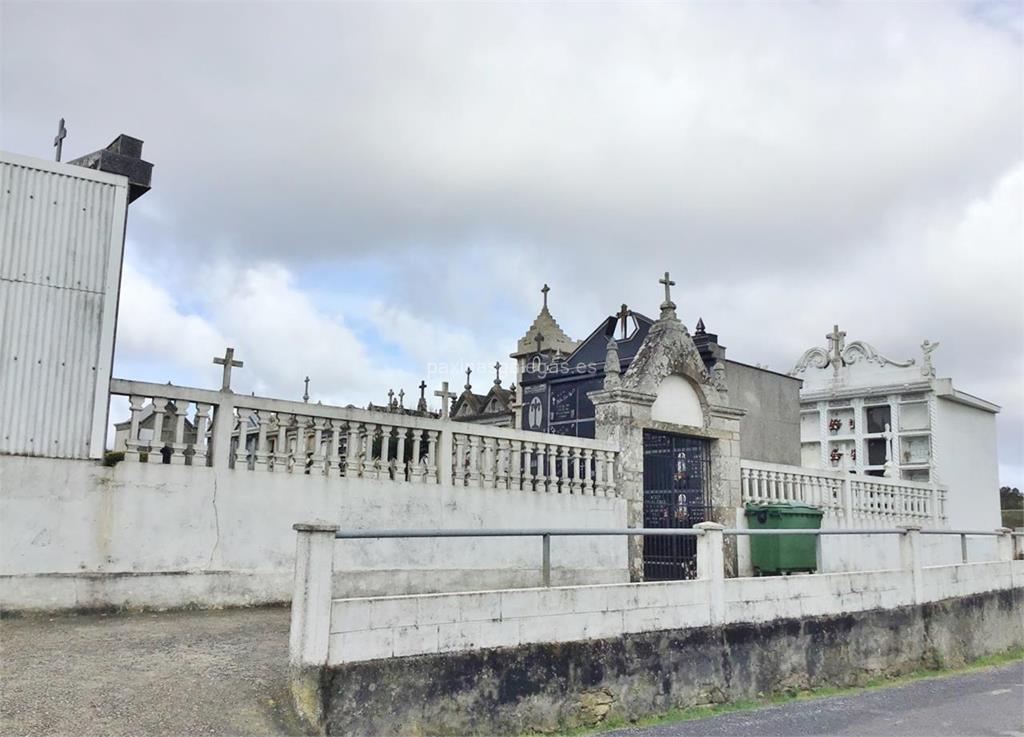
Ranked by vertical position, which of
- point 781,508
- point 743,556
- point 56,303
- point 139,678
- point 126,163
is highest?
point 126,163

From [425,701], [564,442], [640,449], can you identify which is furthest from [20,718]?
[640,449]

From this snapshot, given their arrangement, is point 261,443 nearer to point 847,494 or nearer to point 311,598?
point 311,598

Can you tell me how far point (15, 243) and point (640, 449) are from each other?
837cm

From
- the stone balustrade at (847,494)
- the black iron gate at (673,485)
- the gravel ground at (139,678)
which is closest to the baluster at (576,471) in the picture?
the black iron gate at (673,485)

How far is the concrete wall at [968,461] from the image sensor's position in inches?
962

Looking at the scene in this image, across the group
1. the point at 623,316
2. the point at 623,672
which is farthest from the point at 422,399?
the point at 623,672

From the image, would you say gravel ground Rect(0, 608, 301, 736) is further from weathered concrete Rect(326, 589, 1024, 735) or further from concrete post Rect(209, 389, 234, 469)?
concrete post Rect(209, 389, 234, 469)

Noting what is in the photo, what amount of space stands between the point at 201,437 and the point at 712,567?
5.43 meters

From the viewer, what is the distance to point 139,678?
5.82m

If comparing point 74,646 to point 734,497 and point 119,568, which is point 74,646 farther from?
point 734,497

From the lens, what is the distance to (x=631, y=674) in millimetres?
7781

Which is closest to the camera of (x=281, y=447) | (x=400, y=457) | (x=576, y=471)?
(x=281, y=447)

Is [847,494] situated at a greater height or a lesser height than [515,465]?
lesser

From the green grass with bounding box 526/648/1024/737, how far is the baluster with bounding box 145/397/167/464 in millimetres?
4419
